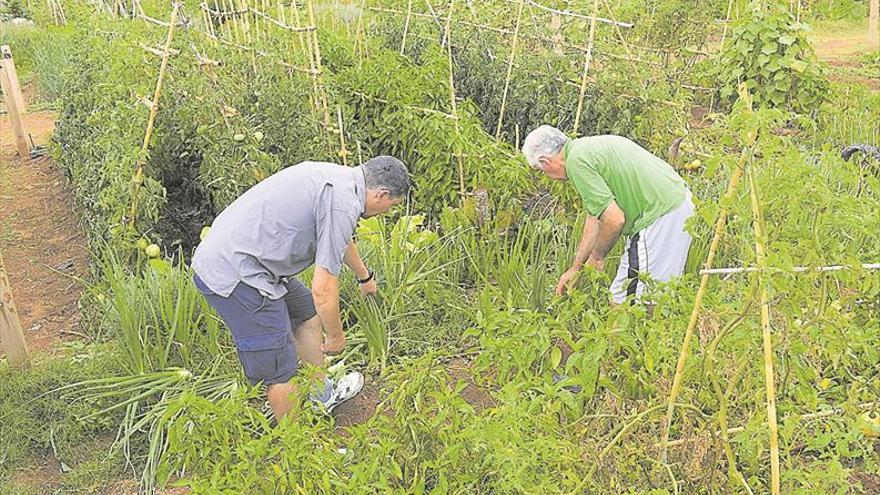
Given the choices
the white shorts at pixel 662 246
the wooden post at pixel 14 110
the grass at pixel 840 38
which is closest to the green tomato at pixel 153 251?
the white shorts at pixel 662 246

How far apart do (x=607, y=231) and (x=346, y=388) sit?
4.46 feet

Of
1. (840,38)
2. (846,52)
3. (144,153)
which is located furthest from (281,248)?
(840,38)

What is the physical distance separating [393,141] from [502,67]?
1.20 metres

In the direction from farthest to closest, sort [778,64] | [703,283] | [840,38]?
[840,38] → [778,64] → [703,283]

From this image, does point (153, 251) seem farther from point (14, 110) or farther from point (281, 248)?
point (14, 110)

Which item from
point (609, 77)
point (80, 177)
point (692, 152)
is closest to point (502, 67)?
point (609, 77)

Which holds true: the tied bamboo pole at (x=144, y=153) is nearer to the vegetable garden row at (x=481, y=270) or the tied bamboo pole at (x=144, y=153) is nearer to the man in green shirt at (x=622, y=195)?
the vegetable garden row at (x=481, y=270)

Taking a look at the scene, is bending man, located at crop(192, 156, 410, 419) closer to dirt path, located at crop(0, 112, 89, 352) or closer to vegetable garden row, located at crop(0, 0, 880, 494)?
vegetable garden row, located at crop(0, 0, 880, 494)

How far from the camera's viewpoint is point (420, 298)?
432 cm

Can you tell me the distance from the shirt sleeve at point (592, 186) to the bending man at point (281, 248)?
79cm

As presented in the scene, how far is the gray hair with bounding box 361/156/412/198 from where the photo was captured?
306cm

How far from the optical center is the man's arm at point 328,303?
9.95 feet

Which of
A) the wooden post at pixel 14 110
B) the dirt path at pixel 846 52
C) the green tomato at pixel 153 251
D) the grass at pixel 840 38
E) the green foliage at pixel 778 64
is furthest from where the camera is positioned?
the grass at pixel 840 38

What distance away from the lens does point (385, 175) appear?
3.05 m
